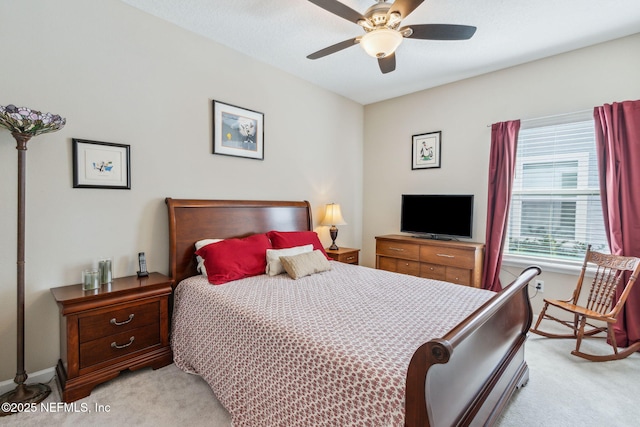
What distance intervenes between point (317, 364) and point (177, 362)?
1568 millimetres

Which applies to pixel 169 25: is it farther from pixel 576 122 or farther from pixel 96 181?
pixel 576 122

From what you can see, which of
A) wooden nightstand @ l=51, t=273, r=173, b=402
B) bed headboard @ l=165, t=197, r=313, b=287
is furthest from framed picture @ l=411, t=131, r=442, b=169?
wooden nightstand @ l=51, t=273, r=173, b=402

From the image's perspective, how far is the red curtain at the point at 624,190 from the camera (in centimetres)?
261

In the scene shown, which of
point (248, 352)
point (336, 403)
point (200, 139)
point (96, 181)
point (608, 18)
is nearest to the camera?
point (336, 403)

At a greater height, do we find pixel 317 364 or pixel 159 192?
pixel 159 192

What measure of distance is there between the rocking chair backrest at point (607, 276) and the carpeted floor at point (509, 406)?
1.55 feet

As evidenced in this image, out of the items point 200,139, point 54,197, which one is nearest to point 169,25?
point 200,139

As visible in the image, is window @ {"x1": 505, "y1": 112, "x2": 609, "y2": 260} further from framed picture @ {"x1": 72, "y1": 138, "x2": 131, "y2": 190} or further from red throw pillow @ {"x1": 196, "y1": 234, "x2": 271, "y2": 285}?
framed picture @ {"x1": 72, "y1": 138, "x2": 131, "y2": 190}

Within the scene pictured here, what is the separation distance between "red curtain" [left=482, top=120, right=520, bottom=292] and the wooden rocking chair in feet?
2.20

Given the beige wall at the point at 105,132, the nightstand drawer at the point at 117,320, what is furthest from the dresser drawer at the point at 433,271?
the nightstand drawer at the point at 117,320

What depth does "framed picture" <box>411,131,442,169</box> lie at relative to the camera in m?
3.97

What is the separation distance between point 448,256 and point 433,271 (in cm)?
26

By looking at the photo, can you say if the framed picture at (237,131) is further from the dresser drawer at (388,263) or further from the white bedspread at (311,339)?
the dresser drawer at (388,263)

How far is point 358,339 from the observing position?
55.2 inches
